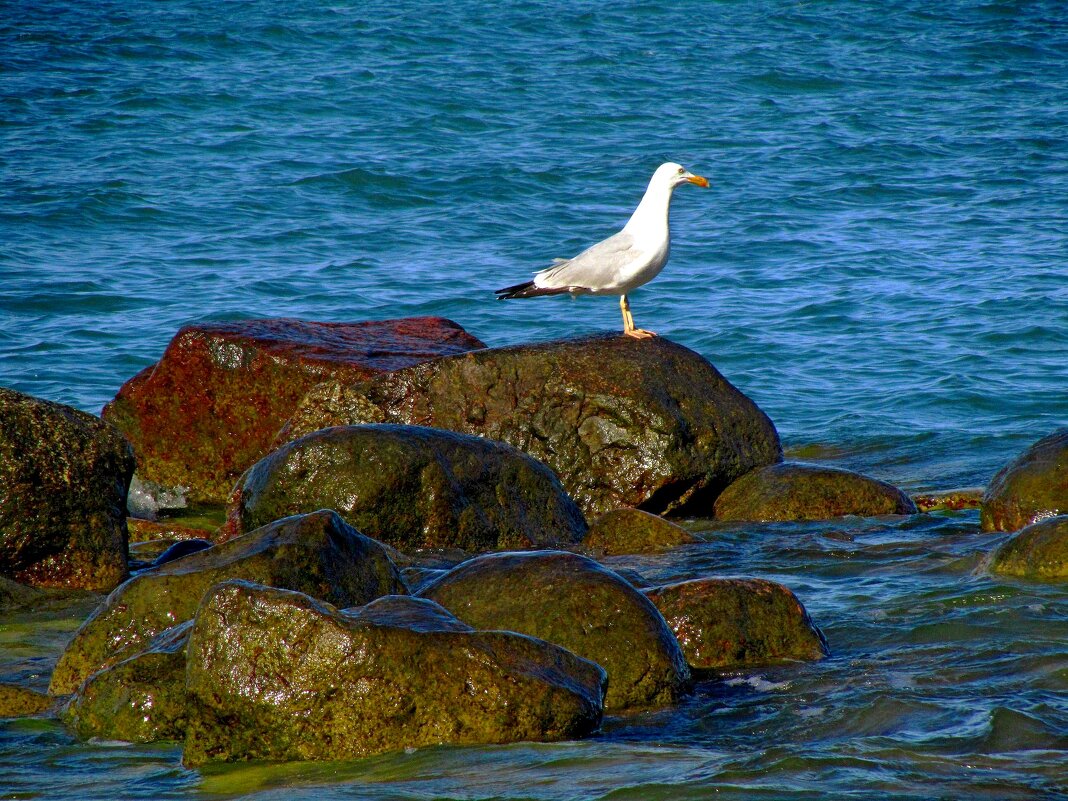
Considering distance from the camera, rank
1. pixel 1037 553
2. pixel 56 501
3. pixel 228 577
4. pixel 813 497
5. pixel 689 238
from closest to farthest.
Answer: pixel 228 577 → pixel 1037 553 → pixel 56 501 → pixel 813 497 → pixel 689 238

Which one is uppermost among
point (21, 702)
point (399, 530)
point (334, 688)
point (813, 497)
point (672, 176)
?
point (672, 176)

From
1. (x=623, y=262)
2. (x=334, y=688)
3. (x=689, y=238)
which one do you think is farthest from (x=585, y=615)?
(x=689, y=238)

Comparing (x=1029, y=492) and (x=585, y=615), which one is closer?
(x=585, y=615)

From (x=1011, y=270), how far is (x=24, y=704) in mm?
14720

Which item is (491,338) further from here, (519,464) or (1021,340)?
(519,464)

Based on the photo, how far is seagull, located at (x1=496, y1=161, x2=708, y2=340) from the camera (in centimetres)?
976

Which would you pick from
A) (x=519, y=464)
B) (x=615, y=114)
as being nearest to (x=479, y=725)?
(x=519, y=464)

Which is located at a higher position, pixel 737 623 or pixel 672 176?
pixel 672 176

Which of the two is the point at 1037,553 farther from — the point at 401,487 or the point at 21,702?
the point at 21,702

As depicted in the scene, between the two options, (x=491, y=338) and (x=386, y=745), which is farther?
(x=491, y=338)

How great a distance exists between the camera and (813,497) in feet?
28.1

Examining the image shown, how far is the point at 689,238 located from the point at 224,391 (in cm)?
1090

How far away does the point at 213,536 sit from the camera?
849 centimetres

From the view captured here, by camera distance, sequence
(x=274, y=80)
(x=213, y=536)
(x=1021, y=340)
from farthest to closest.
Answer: (x=274, y=80)
(x=1021, y=340)
(x=213, y=536)
